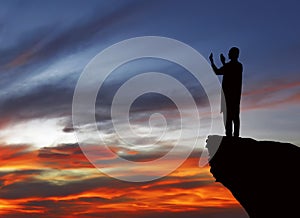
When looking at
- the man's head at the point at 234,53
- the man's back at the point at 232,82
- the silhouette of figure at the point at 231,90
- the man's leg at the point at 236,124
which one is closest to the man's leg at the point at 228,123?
the silhouette of figure at the point at 231,90

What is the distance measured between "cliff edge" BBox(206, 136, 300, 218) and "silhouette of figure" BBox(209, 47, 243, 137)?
70cm

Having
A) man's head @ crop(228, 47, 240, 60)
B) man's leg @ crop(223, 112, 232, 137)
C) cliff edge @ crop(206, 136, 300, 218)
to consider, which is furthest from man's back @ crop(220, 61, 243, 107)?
cliff edge @ crop(206, 136, 300, 218)

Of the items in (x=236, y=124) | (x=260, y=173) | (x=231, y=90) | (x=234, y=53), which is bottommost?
(x=260, y=173)

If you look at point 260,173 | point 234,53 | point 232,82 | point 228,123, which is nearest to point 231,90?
point 232,82

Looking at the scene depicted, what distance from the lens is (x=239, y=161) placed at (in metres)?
16.2

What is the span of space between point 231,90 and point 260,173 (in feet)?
11.2

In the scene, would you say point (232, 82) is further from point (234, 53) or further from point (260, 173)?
point (260, 173)

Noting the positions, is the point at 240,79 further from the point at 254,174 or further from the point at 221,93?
the point at 254,174

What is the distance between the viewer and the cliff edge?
14.7m

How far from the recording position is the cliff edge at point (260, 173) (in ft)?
48.3

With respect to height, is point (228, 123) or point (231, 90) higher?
point (231, 90)

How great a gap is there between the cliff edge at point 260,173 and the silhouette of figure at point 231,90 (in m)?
0.70

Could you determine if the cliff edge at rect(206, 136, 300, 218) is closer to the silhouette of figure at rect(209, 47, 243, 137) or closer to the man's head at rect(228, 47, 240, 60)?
the silhouette of figure at rect(209, 47, 243, 137)

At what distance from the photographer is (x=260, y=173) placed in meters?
15.5
